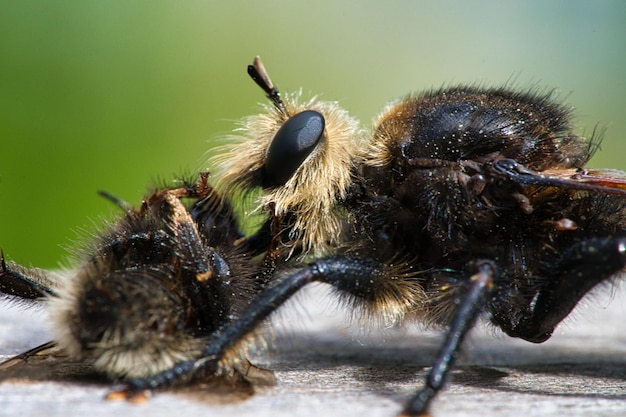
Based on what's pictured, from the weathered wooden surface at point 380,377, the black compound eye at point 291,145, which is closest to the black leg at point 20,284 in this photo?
the weathered wooden surface at point 380,377

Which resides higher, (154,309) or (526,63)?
(526,63)

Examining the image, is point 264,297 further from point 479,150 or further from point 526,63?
point 526,63

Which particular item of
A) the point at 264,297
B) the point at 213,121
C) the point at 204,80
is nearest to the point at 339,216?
the point at 264,297

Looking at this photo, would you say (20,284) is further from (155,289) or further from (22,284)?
(155,289)

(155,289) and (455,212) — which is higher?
(455,212)

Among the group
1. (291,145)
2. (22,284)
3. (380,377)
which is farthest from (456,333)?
(22,284)

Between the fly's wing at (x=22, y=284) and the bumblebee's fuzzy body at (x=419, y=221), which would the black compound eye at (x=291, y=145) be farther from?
the fly's wing at (x=22, y=284)
